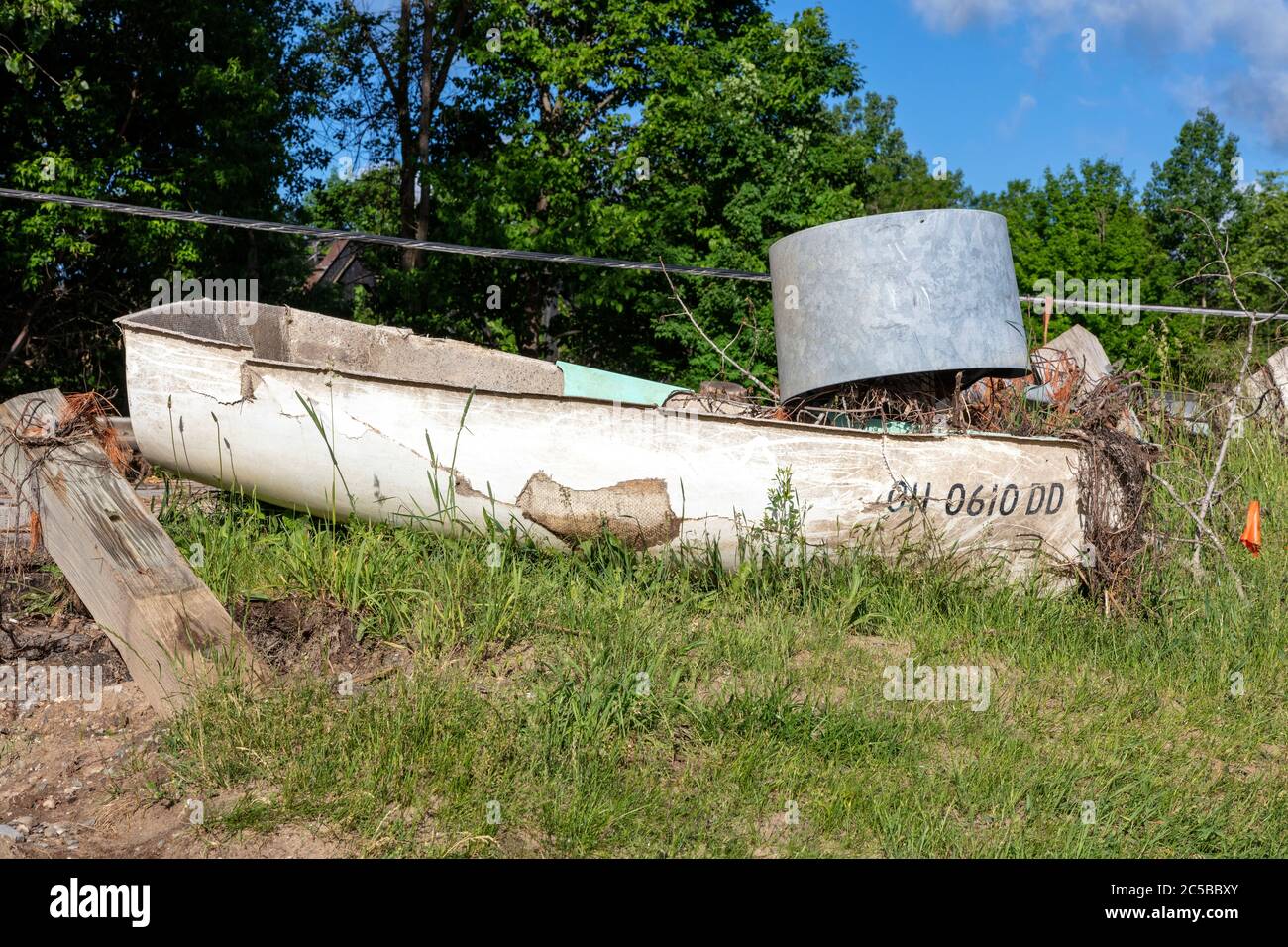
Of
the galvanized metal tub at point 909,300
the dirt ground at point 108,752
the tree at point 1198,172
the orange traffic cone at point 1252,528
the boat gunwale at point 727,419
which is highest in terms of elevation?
the tree at point 1198,172

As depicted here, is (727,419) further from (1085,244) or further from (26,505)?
(1085,244)

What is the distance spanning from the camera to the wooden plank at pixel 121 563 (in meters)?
3.67

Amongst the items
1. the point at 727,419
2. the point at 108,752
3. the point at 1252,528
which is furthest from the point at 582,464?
the point at 1252,528

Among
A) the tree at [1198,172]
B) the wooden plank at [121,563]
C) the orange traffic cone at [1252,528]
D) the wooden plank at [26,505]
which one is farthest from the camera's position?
the tree at [1198,172]

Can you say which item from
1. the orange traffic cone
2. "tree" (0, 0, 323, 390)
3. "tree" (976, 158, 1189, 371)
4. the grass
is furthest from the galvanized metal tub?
"tree" (976, 158, 1189, 371)

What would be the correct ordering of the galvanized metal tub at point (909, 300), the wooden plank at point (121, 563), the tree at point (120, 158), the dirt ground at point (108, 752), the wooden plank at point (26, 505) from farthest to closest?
the tree at point (120, 158) < the galvanized metal tub at point (909, 300) < the wooden plank at point (26, 505) < the wooden plank at point (121, 563) < the dirt ground at point (108, 752)

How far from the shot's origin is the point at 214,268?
17.2 metres

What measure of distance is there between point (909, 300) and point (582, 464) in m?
1.64

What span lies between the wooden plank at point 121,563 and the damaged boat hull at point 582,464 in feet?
1.89

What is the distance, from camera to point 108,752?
3.54 m

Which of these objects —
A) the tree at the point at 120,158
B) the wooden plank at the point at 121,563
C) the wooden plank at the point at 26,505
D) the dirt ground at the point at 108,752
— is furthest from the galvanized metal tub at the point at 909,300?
the tree at the point at 120,158

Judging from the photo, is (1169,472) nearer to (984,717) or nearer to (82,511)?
(984,717)

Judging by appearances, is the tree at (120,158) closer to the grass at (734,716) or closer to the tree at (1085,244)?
the grass at (734,716)

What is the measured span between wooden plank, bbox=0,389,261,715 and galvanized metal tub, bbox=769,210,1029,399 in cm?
285
